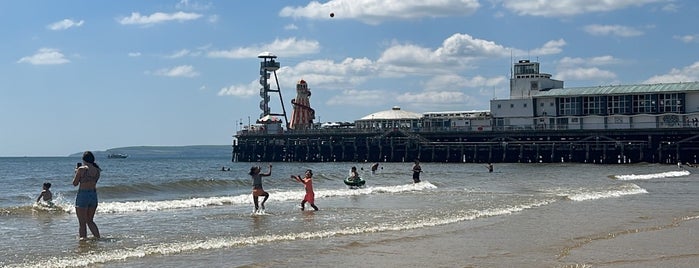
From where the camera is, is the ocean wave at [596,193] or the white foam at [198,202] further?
the ocean wave at [596,193]

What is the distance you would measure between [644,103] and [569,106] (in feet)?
24.2

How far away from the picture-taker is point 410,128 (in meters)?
89.0

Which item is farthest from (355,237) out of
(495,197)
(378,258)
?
(495,197)

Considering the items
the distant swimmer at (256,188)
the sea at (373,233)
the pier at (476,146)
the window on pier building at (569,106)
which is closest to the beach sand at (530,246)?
the sea at (373,233)

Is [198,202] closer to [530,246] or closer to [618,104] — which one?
[530,246]

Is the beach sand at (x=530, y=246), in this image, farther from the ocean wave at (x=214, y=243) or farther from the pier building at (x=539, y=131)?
the pier building at (x=539, y=131)

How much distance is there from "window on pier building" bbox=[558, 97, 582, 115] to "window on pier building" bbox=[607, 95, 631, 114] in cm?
294

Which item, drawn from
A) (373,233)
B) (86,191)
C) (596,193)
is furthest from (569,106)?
(86,191)

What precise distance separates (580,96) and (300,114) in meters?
40.9

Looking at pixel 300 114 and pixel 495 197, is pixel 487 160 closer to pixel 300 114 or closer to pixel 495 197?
pixel 300 114

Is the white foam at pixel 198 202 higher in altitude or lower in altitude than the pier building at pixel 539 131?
lower

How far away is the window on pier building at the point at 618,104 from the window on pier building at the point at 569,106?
2.94m

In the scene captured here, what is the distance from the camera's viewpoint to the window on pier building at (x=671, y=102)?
7575cm

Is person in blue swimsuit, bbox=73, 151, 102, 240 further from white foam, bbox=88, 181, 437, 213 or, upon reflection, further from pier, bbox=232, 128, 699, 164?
pier, bbox=232, 128, 699, 164
